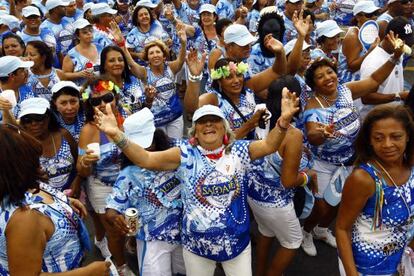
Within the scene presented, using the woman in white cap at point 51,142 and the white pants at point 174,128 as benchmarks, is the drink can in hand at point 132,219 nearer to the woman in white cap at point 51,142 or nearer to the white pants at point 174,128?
the woman in white cap at point 51,142

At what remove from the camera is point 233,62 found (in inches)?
169

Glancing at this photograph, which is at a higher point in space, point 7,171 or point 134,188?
point 7,171

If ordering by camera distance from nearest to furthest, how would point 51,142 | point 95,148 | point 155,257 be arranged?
1. point 155,257
2. point 95,148
3. point 51,142

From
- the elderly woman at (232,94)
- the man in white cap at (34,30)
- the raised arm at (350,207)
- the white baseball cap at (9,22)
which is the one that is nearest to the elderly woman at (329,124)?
the elderly woman at (232,94)

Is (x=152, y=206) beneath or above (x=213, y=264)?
above

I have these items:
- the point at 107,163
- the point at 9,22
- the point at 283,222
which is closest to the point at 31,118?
the point at 107,163

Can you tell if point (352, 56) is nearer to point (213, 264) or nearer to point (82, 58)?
point (82, 58)

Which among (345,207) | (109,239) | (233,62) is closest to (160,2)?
Result: (233,62)

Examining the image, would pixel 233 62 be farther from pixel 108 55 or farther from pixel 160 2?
pixel 160 2

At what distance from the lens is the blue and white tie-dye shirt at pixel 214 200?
310 cm

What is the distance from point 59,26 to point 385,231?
20.9 feet

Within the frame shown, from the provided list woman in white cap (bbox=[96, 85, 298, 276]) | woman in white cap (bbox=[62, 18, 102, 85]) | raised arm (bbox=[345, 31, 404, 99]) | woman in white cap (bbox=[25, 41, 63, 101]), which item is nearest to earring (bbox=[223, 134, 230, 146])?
woman in white cap (bbox=[96, 85, 298, 276])

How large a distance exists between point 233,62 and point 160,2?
18.1 ft

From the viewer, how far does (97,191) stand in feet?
14.1
